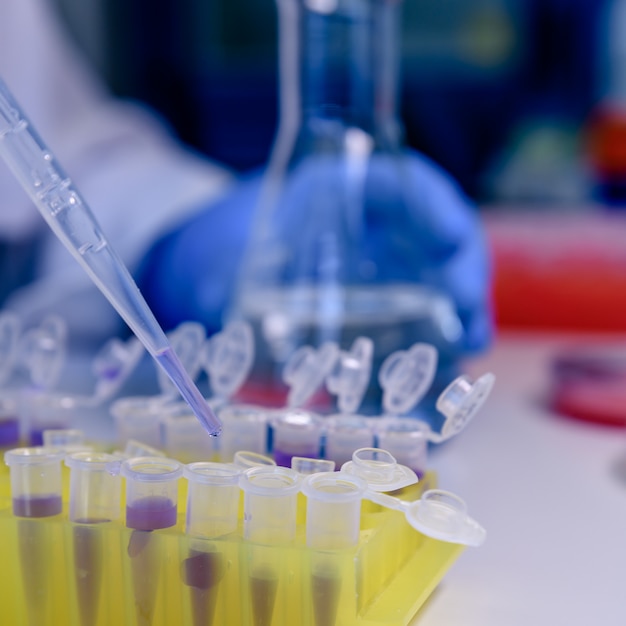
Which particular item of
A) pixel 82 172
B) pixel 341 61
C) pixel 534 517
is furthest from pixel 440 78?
pixel 534 517

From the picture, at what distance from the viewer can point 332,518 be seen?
1.04 feet

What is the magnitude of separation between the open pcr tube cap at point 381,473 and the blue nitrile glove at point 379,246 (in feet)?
1.04

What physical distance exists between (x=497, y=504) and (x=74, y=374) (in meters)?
0.47

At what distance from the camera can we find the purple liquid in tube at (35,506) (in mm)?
347

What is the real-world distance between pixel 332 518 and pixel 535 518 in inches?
8.9

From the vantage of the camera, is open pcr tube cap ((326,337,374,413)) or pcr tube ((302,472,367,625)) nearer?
pcr tube ((302,472,367,625))

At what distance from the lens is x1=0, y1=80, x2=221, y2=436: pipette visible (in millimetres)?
332

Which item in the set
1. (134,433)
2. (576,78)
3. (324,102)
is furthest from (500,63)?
(134,433)

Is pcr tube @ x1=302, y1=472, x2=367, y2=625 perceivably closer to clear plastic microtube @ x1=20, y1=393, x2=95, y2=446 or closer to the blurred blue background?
clear plastic microtube @ x1=20, y1=393, x2=95, y2=446

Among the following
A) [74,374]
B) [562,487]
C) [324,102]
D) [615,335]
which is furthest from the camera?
[615,335]

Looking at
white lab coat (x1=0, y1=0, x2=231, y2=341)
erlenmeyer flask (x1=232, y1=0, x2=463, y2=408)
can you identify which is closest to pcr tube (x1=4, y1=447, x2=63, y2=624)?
erlenmeyer flask (x1=232, y1=0, x2=463, y2=408)

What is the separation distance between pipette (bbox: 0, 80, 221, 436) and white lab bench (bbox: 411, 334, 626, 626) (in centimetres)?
19

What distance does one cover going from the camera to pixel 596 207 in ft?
5.66

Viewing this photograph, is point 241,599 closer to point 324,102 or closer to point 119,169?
point 324,102
